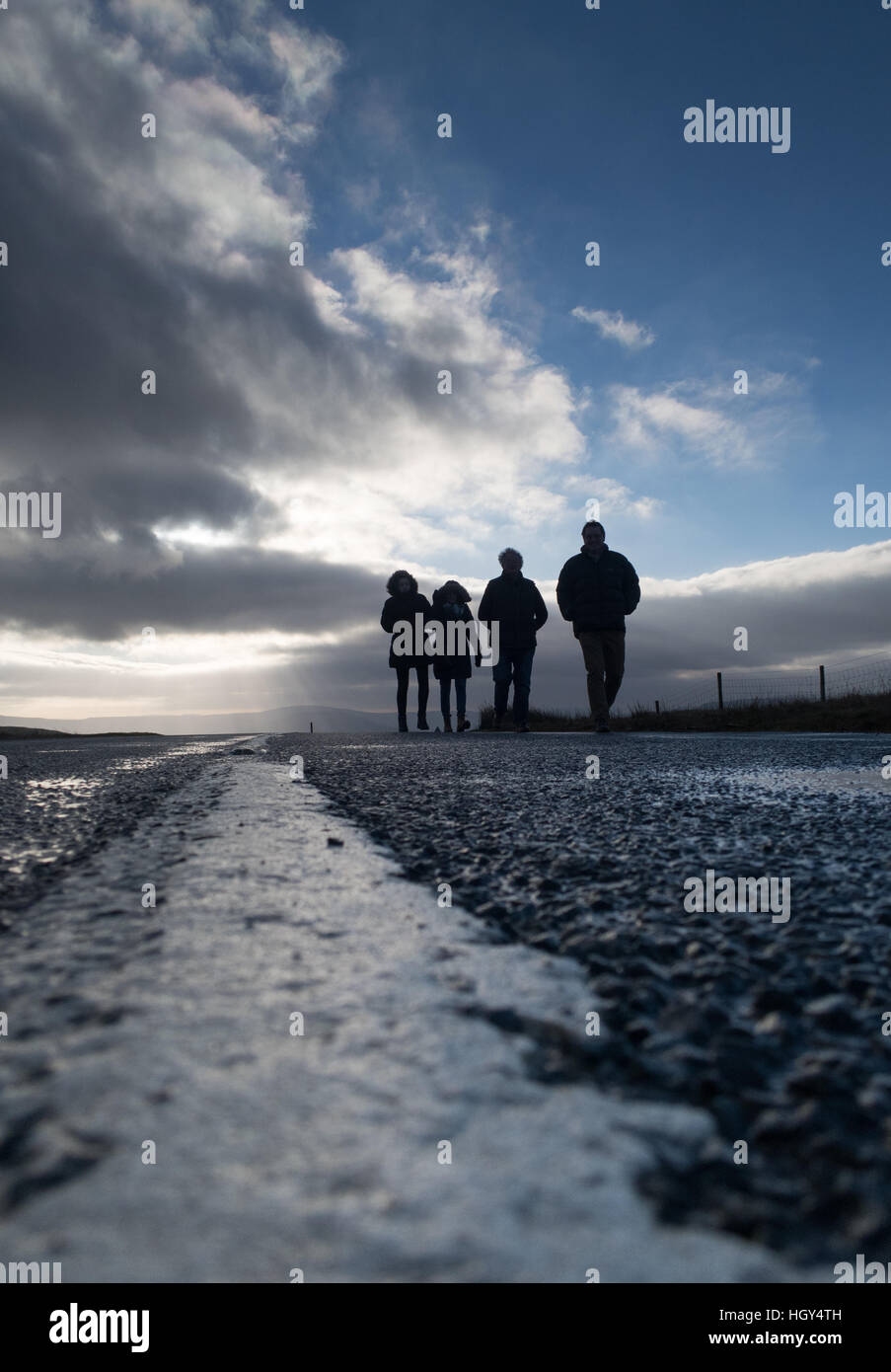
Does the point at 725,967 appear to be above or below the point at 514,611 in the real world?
below

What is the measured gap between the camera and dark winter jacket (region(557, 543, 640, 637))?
31.1ft

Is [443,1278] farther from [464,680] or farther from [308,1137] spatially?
[464,680]

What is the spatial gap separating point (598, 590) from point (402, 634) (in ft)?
14.2

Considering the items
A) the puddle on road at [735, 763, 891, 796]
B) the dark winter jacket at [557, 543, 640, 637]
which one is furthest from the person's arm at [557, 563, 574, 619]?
the puddle on road at [735, 763, 891, 796]

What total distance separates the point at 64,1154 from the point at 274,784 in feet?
8.93

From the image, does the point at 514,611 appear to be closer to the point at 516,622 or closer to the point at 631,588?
the point at 516,622

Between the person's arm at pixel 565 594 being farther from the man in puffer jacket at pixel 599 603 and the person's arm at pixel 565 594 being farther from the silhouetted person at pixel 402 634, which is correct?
the silhouetted person at pixel 402 634

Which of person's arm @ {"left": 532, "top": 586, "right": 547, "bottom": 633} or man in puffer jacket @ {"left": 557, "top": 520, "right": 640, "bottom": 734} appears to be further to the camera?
person's arm @ {"left": 532, "top": 586, "right": 547, "bottom": 633}

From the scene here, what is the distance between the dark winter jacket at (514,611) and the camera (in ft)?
36.5

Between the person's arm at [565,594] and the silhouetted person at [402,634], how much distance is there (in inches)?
148

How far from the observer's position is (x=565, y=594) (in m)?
9.77

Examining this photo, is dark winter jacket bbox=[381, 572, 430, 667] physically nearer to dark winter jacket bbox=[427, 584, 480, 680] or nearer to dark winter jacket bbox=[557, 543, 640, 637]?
dark winter jacket bbox=[427, 584, 480, 680]

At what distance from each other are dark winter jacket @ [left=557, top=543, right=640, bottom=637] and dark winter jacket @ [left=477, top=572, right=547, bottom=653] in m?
1.36

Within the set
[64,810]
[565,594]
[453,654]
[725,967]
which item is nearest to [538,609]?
[565,594]
